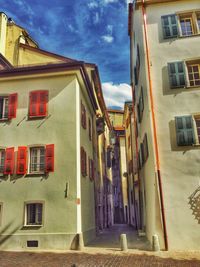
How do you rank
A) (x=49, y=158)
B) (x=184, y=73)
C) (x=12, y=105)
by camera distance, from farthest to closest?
(x=12, y=105), (x=49, y=158), (x=184, y=73)

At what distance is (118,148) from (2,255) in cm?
2905

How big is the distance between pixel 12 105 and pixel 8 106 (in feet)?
0.88

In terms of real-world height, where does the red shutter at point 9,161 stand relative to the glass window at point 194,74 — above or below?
below

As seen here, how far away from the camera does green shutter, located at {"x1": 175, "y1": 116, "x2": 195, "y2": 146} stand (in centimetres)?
1290

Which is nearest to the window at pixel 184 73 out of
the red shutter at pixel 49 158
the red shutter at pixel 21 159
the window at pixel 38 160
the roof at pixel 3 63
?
the red shutter at pixel 49 158

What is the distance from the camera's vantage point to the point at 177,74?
45.8ft

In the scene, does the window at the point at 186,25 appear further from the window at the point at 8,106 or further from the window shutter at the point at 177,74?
the window at the point at 8,106

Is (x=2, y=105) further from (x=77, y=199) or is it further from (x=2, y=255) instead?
(x=2, y=255)

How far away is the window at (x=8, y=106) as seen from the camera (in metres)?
15.8

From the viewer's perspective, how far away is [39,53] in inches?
890

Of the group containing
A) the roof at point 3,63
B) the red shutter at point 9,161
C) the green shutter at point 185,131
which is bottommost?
the red shutter at point 9,161

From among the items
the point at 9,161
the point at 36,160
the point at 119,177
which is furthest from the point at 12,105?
the point at 119,177

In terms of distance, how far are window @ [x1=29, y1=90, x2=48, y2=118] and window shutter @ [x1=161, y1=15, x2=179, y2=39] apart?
25.4 feet

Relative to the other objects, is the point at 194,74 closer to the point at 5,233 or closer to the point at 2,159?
the point at 2,159
